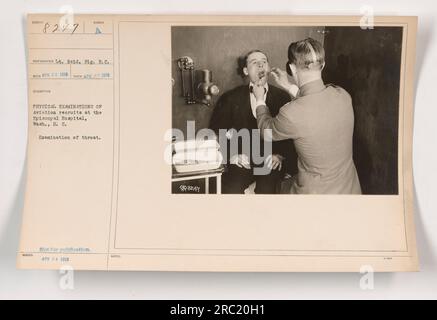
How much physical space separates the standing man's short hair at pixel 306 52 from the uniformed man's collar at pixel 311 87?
29 millimetres

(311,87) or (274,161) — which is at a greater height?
(311,87)

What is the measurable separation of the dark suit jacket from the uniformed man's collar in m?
0.02

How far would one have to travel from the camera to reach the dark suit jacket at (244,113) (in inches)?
29.3

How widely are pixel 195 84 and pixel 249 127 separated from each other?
101 mm

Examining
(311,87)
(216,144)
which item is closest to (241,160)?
(216,144)

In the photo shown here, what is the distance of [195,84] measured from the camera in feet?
2.42

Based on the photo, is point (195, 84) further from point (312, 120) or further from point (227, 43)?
point (312, 120)

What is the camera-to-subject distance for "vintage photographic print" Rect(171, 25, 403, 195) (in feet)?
2.42

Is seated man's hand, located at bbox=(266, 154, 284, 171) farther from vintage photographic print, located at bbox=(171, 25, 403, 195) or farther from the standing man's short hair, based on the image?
the standing man's short hair

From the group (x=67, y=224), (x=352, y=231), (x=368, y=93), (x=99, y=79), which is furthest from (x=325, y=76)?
(x=67, y=224)

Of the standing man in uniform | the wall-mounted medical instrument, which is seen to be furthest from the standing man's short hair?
the wall-mounted medical instrument

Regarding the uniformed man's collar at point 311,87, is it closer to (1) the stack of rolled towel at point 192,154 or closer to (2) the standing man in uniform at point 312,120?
(2) the standing man in uniform at point 312,120
